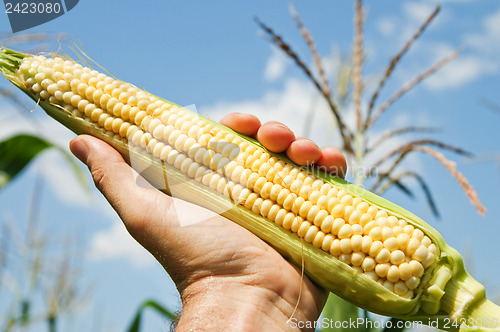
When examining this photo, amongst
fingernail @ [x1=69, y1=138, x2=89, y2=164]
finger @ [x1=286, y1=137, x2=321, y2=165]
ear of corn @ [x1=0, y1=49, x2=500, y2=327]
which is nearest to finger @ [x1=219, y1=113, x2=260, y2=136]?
ear of corn @ [x1=0, y1=49, x2=500, y2=327]

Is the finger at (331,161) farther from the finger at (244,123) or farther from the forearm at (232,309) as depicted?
the forearm at (232,309)

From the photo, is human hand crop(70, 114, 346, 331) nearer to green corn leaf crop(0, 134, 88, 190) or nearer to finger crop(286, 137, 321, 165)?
finger crop(286, 137, 321, 165)

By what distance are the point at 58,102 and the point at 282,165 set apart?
4.43 feet

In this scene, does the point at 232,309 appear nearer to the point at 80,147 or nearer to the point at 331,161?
the point at 331,161

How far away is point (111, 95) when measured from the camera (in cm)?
254

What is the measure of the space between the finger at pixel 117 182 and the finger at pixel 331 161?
2.90 feet

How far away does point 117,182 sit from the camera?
241 cm

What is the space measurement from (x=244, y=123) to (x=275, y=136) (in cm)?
24

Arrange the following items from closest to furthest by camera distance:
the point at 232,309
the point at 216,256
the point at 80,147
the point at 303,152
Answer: the point at 232,309, the point at 216,256, the point at 303,152, the point at 80,147

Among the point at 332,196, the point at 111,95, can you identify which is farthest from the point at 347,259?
the point at 111,95

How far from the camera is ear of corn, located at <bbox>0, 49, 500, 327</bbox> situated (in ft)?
6.84

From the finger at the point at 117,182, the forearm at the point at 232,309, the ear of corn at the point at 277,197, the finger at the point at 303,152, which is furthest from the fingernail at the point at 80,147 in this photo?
the finger at the point at 303,152

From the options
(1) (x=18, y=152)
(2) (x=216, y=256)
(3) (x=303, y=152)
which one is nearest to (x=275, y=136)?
(3) (x=303, y=152)

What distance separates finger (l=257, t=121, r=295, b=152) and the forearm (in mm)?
752
